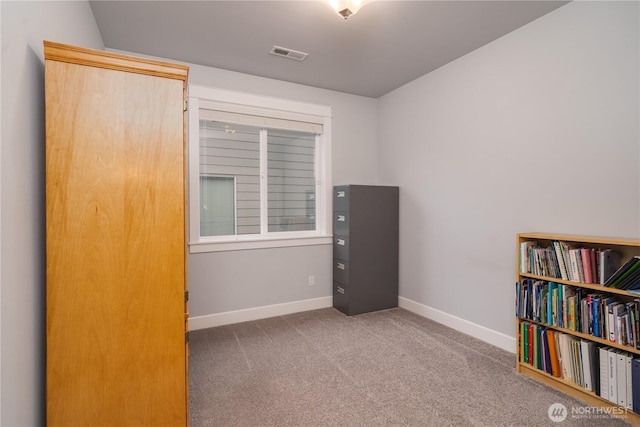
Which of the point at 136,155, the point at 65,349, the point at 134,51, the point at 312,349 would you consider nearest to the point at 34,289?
the point at 65,349

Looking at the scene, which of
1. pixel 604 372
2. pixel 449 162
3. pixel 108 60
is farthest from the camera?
pixel 449 162

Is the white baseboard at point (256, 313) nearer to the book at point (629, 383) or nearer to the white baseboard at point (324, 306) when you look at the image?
the white baseboard at point (324, 306)

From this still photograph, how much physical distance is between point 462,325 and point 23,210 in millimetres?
3293

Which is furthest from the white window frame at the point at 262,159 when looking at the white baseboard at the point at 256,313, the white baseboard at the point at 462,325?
the white baseboard at the point at 462,325

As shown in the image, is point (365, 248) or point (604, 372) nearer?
point (604, 372)

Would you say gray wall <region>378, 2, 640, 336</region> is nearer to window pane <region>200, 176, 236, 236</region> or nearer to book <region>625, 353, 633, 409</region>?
book <region>625, 353, 633, 409</region>

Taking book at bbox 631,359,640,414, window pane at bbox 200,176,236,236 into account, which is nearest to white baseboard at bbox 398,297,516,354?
book at bbox 631,359,640,414

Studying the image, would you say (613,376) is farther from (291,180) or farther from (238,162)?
(238,162)

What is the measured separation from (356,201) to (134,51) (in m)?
2.55

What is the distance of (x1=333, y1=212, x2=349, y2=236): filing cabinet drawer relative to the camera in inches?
141

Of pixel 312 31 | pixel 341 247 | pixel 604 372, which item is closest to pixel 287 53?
pixel 312 31

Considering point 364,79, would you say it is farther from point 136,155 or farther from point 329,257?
point 136,155

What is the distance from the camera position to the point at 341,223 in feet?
12.1

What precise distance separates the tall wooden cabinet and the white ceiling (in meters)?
Result: 1.16
